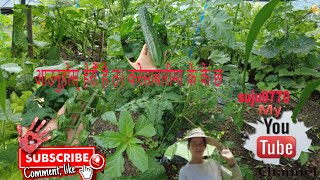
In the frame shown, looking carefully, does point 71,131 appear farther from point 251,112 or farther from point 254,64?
point 254,64

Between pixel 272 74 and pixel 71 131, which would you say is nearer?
pixel 71 131

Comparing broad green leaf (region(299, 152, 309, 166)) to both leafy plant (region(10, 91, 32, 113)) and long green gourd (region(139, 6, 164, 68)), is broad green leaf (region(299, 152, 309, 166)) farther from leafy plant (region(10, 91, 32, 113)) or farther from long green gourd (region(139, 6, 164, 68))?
leafy plant (region(10, 91, 32, 113))

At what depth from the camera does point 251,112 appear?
793 mm

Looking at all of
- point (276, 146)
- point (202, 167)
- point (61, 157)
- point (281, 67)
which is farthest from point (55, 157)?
point (281, 67)

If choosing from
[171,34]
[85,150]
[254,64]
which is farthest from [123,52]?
[254,64]

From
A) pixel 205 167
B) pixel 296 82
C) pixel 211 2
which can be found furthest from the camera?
pixel 296 82

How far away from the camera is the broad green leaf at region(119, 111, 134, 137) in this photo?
2.25 ft

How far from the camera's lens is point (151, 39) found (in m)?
0.81

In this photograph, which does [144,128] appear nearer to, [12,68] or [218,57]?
[218,57]

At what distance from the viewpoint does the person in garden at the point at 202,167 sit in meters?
0.71

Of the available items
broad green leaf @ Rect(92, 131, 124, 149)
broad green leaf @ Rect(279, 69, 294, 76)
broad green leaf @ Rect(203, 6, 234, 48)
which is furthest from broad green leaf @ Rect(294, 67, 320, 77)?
broad green leaf @ Rect(92, 131, 124, 149)

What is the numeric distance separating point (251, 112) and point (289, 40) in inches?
12.8

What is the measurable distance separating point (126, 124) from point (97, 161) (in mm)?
79

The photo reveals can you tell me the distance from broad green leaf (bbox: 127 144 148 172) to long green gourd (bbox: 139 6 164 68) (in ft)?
0.58
